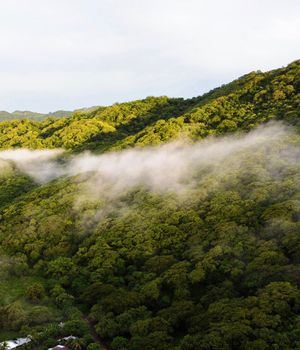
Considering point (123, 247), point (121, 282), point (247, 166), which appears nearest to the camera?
point (121, 282)

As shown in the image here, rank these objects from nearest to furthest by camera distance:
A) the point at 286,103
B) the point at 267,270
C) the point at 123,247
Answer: the point at 267,270 → the point at 123,247 → the point at 286,103

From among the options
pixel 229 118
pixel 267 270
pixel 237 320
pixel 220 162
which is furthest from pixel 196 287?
pixel 229 118

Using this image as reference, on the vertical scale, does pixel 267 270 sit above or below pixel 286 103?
below

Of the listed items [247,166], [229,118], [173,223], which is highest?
[229,118]

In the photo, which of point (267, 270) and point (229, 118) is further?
point (229, 118)

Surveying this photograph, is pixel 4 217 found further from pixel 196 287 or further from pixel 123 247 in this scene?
pixel 196 287

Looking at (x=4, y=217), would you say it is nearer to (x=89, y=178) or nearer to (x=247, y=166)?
(x=89, y=178)
